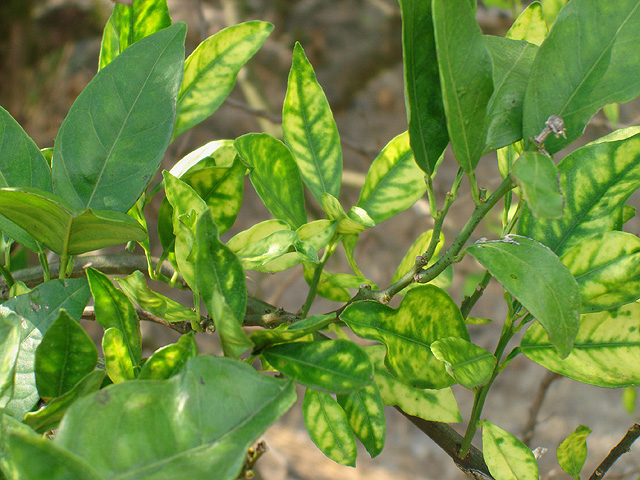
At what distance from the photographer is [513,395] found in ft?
8.49

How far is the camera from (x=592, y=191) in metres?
0.41

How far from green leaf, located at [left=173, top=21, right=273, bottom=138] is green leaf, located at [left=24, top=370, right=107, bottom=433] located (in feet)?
0.86

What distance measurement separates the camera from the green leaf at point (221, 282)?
28 centimetres

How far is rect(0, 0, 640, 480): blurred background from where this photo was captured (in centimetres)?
218

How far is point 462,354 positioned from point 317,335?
0.13 meters

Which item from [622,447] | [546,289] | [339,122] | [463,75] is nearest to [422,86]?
[463,75]

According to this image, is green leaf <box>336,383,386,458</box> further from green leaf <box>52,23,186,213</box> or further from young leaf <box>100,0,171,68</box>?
young leaf <box>100,0,171,68</box>

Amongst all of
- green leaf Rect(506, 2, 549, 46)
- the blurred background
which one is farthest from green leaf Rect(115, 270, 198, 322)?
the blurred background

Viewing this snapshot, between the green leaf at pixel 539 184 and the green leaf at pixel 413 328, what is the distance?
115 millimetres

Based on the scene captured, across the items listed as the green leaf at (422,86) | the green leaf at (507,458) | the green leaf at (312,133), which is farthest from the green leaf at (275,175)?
the green leaf at (507,458)

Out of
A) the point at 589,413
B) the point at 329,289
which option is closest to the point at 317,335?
the point at 329,289

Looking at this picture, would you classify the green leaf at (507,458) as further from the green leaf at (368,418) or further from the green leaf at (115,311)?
the green leaf at (115,311)

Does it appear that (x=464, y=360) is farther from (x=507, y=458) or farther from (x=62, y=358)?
(x=62, y=358)

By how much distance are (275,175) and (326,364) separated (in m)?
0.18
